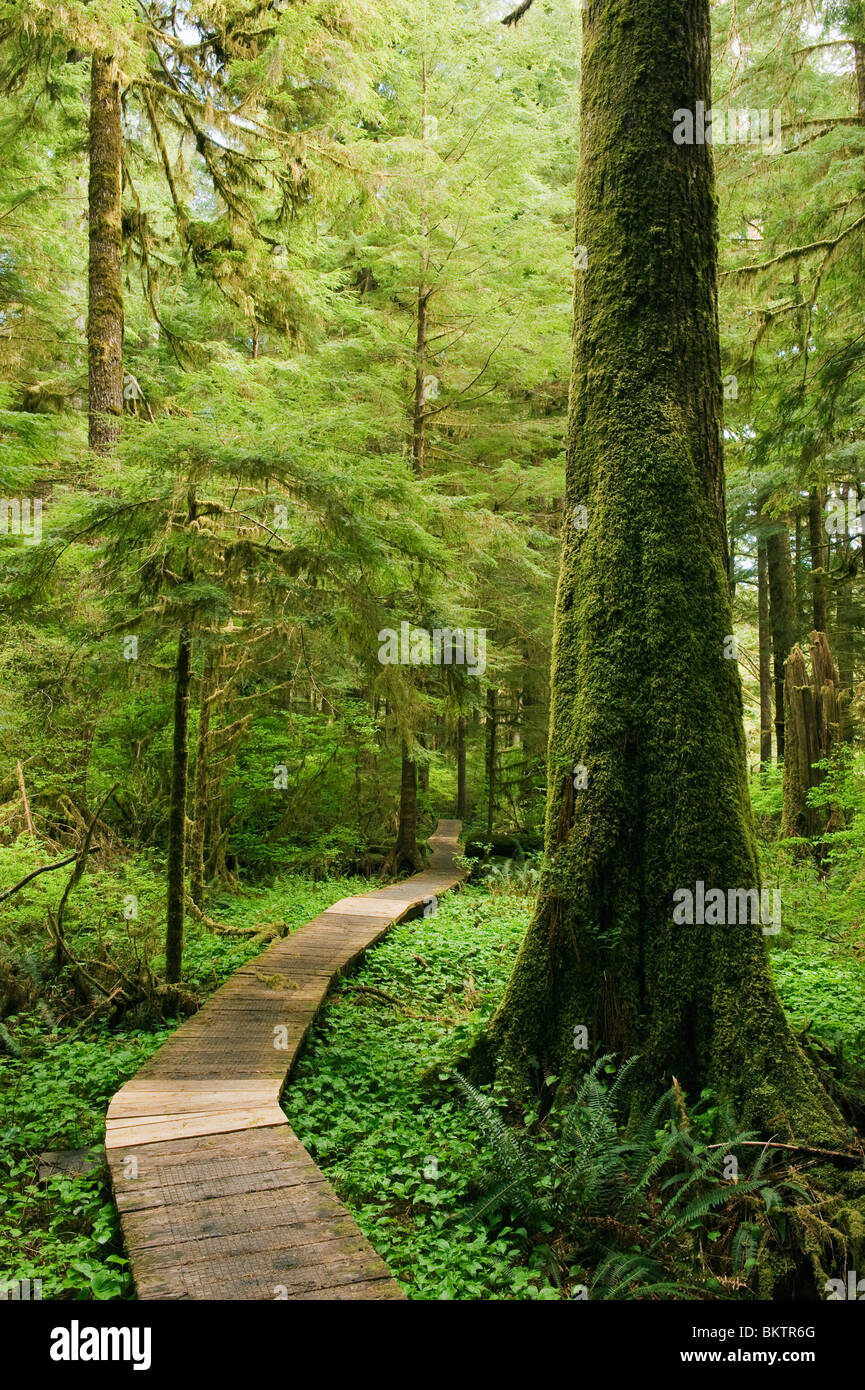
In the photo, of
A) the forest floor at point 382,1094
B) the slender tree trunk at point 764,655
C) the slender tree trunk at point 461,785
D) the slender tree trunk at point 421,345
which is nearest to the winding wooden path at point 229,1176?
the forest floor at point 382,1094

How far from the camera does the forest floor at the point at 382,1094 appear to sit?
3.60 meters

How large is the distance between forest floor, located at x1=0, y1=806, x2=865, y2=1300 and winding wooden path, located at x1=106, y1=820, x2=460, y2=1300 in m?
0.25

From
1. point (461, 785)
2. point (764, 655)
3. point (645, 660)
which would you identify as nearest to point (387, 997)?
point (645, 660)

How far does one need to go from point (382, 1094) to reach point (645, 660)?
327cm

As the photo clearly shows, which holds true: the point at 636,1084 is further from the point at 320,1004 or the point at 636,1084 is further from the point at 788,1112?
the point at 320,1004

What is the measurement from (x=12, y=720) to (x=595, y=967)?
15.8ft

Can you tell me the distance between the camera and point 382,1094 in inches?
210

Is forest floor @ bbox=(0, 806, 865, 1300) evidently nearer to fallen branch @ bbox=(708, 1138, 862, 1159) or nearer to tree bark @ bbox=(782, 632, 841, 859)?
fallen branch @ bbox=(708, 1138, 862, 1159)

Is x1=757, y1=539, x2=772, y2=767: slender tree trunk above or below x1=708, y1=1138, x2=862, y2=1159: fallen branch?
above

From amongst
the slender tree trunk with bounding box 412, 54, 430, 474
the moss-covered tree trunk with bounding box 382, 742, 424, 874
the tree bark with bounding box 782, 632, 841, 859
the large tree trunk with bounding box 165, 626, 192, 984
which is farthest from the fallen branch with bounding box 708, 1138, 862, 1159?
the slender tree trunk with bounding box 412, 54, 430, 474

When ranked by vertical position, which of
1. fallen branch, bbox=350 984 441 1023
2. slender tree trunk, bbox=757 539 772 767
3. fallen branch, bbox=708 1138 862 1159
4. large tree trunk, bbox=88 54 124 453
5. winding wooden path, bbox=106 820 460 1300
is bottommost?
fallen branch, bbox=350 984 441 1023

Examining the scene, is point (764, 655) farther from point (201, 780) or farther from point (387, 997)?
point (387, 997)

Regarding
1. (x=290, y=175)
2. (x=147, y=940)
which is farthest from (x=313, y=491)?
(x=290, y=175)

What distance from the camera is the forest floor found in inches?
142
